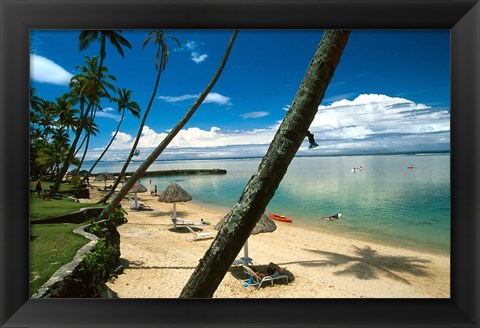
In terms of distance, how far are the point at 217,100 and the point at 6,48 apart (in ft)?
29.1

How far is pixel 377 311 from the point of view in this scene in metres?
1.63

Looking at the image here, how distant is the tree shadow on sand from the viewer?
18.7 ft

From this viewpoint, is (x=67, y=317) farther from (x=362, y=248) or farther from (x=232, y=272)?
(x=362, y=248)

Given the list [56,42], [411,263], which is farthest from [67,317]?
[411,263]

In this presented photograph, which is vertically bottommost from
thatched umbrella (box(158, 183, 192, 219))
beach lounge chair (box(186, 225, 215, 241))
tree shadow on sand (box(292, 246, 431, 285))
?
tree shadow on sand (box(292, 246, 431, 285))

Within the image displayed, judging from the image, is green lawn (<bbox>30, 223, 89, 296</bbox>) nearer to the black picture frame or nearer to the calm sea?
the black picture frame

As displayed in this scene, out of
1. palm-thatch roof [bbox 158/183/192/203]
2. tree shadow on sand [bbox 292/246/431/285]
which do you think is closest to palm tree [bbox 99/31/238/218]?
tree shadow on sand [bbox 292/246/431/285]

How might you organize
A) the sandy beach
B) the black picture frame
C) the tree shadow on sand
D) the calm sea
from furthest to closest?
the calm sea, the tree shadow on sand, the sandy beach, the black picture frame

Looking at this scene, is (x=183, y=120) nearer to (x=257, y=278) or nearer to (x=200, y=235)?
(x=257, y=278)

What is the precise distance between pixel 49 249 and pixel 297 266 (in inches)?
177

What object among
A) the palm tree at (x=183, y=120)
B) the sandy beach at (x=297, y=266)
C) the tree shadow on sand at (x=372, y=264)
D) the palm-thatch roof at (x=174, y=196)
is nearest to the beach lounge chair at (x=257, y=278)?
the sandy beach at (x=297, y=266)

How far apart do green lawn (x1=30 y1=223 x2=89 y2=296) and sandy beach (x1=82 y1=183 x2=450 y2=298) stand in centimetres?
110

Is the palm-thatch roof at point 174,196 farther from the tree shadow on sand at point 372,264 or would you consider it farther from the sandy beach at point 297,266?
the tree shadow on sand at point 372,264

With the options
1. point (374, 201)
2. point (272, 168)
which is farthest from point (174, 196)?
point (374, 201)
